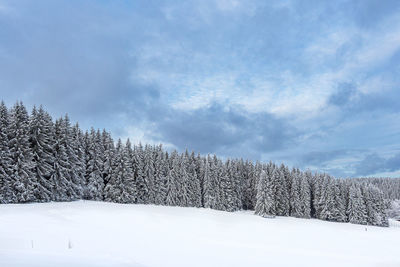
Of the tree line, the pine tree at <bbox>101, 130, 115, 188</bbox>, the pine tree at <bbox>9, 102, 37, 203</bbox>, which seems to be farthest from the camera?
the pine tree at <bbox>101, 130, 115, 188</bbox>

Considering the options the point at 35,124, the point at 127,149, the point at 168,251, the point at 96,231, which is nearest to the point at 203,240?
the point at 168,251

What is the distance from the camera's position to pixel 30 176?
1452 inches

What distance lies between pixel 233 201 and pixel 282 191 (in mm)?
15332

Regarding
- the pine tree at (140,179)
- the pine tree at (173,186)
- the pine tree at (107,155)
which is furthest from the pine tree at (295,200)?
the pine tree at (107,155)

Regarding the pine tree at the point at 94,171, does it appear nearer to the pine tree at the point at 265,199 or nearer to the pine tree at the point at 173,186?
the pine tree at the point at 173,186

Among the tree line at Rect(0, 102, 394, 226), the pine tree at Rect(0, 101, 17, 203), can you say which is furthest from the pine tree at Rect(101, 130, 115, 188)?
the pine tree at Rect(0, 101, 17, 203)

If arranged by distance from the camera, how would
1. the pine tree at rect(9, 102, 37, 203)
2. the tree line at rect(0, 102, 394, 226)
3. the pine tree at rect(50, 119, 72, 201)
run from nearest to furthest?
the pine tree at rect(9, 102, 37, 203) → the tree line at rect(0, 102, 394, 226) → the pine tree at rect(50, 119, 72, 201)

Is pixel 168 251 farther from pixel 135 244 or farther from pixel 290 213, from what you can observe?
pixel 290 213

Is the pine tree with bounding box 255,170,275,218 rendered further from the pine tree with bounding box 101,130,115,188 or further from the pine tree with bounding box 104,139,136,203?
the pine tree with bounding box 101,130,115,188

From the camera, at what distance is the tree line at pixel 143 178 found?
37.7 m

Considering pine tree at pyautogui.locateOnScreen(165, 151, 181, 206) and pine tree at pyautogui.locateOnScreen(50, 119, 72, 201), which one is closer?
pine tree at pyautogui.locateOnScreen(50, 119, 72, 201)

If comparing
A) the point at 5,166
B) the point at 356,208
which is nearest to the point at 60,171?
the point at 5,166

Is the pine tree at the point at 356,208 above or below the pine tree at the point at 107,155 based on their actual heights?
below

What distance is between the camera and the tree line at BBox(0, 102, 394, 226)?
3766 centimetres
